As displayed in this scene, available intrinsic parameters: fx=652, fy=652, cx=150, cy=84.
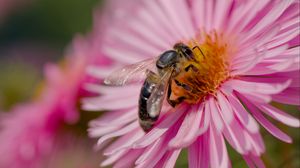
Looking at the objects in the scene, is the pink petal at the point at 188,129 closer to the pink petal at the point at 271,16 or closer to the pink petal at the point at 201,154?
the pink petal at the point at 201,154

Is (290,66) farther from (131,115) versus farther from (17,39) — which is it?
(17,39)

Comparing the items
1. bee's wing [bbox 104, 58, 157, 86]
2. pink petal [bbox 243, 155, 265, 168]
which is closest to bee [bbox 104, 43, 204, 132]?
bee's wing [bbox 104, 58, 157, 86]

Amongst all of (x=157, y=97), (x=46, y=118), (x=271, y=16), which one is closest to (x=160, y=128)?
(x=157, y=97)

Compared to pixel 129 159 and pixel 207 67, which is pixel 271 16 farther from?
pixel 129 159

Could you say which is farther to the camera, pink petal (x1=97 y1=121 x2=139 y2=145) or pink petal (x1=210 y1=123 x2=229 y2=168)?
pink petal (x1=97 y1=121 x2=139 y2=145)

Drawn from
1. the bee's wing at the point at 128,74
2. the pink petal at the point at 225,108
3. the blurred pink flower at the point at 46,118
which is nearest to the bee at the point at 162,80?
the bee's wing at the point at 128,74

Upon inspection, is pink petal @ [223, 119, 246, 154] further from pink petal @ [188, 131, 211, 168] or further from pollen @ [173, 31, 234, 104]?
pollen @ [173, 31, 234, 104]
